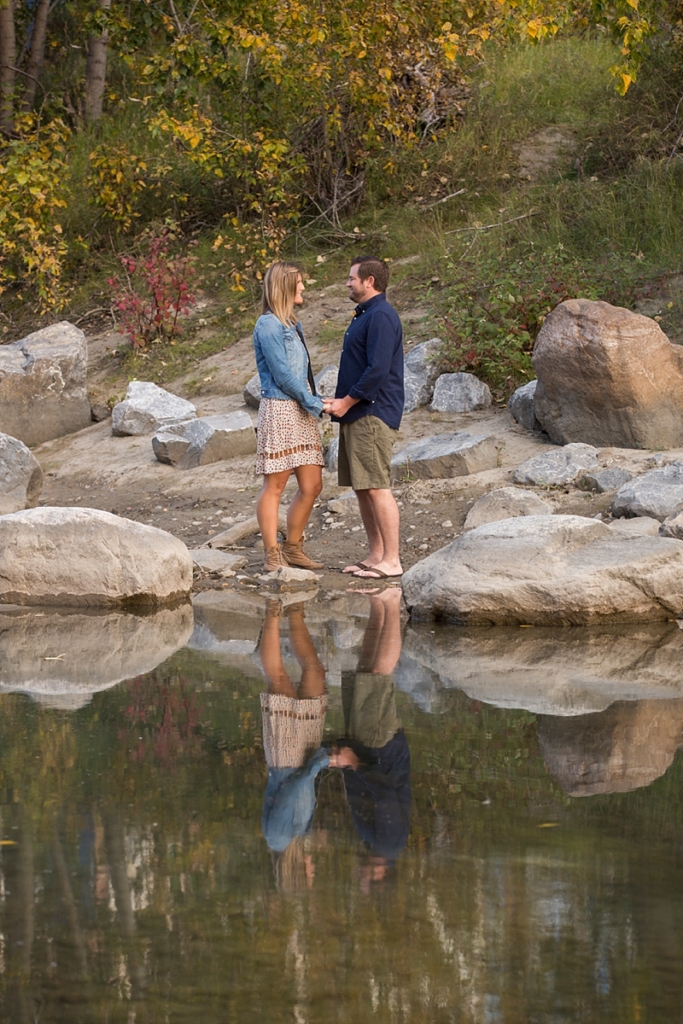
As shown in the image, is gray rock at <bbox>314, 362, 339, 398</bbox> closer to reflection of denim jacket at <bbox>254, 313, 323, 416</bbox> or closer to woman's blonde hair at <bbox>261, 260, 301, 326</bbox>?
reflection of denim jacket at <bbox>254, 313, 323, 416</bbox>

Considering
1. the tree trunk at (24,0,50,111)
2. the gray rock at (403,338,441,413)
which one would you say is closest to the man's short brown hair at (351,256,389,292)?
the gray rock at (403,338,441,413)

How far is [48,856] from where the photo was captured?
353cm

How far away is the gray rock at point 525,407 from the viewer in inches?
402

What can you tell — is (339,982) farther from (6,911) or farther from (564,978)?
(6,911)

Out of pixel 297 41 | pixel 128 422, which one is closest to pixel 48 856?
pixel 128 422

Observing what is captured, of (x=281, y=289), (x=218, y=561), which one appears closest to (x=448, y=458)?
(x=218, y=561)

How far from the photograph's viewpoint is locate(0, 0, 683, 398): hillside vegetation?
11945 mm

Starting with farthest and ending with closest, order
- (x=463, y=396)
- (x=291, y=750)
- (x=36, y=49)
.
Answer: (x=36, y=49) < (x=463, y=396) < (x=291, y=750)

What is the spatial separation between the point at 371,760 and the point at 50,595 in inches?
131

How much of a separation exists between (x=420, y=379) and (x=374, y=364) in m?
4.17

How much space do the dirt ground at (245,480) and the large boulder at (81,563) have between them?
0.71 meters

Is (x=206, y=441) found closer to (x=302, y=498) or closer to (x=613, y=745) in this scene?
(x=302, y=498)

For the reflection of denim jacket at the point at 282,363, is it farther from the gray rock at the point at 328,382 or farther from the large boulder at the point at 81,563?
the gray rock at the point at 328,382

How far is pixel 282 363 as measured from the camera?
24.4 feet
